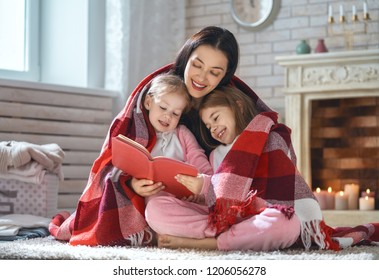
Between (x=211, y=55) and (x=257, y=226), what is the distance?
0.71 m

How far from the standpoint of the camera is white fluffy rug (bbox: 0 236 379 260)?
2.16 metres

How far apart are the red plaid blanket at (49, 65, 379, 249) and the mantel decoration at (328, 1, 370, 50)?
215 centimetres

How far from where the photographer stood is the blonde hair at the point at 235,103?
104 inches

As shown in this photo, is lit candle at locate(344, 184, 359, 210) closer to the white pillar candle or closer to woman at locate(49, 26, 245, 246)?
the white pillar candle

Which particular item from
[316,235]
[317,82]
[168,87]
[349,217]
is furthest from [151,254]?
[317,82]

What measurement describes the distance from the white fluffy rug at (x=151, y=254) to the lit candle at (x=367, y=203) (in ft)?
6.70

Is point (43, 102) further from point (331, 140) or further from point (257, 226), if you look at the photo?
point (257, 226)

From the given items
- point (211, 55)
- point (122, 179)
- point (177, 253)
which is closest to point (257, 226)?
point (177, 253)

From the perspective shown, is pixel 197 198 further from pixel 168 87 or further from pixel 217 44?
pixel 217 44

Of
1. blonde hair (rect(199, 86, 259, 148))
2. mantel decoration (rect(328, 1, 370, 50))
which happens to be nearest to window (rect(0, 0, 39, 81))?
mantel decoration (rect(328, 1, 370, 50))

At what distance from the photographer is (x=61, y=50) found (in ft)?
15.5

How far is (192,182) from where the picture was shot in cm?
243

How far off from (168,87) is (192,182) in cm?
43

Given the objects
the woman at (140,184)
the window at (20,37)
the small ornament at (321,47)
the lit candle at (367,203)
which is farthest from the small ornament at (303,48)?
the woman at (140,184)
